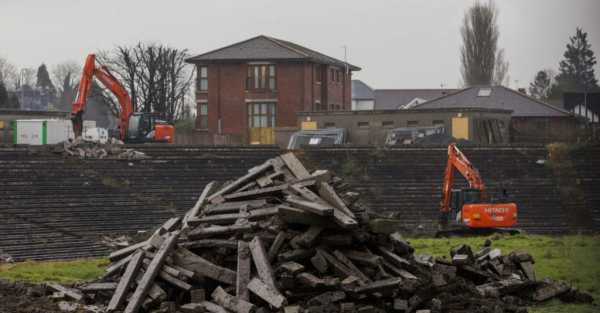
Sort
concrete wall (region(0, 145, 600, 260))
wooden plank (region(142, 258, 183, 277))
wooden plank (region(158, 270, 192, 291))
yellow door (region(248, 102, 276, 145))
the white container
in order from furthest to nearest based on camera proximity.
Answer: yellow door (region(248, 102, 276, 145)), the white container, concrete wall (region(0, 145, 600, 260)), wooden plank (region(142, 258, 183, 277)), wooden plank (region(158, 270, 192, 291))

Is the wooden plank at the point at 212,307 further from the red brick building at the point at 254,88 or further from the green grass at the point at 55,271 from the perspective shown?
the red brick building at the point at 254,88

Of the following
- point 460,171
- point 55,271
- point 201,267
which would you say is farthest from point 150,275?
point 460,171

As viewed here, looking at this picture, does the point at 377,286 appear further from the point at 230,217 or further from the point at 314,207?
the point at 230,217

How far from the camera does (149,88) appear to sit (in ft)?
269

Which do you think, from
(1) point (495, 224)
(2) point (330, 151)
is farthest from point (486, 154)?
(1) point (495, 224)

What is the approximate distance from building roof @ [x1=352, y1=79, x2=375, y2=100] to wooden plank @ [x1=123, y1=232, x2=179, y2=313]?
9520 cm

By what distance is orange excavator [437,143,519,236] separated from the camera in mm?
32219

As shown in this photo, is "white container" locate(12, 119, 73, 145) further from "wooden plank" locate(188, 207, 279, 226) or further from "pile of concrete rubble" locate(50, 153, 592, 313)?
"pile of concrete rubble" locate(50, 153, 592, 313)

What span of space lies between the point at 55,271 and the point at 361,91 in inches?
3659

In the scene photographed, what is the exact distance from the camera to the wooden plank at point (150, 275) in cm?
1734

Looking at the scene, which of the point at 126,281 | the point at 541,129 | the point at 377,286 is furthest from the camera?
the point at 541,129

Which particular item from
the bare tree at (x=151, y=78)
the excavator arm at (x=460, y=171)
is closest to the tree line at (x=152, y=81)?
the bare tree at (x=151, y=78)

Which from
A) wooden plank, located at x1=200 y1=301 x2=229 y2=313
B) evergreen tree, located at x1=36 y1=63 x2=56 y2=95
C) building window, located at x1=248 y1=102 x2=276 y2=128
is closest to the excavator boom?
wooden plank, located at x1=200 y1=301 x2=229 y2=313

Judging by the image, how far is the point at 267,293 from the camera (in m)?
16.6
